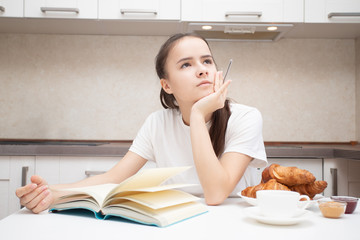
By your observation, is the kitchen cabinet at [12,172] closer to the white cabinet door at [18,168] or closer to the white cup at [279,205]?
the white cabinet door at [18,168]

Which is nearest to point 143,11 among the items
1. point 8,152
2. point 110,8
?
point 110,8

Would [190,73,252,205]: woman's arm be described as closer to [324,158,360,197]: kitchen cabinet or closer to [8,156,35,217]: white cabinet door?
[324,158,360,197]: kitchen cabinet

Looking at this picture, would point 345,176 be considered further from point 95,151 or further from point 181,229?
point 181,229

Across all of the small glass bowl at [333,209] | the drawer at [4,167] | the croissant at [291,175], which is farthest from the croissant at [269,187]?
the drawer at [4,167]

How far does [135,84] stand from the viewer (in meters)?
2.53

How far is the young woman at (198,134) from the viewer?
992 millimetres

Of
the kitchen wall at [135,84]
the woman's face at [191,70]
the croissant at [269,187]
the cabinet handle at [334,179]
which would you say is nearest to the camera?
the croissant at [269,187]

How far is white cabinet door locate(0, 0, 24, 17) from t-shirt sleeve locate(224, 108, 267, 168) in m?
1.59

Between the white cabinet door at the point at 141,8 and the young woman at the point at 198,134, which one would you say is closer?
the young woman at the point at 198,134

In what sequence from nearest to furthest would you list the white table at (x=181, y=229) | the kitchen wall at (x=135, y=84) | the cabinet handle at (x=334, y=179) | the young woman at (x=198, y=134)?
the white table at (x=181, y=229)
the young woman at (x=198, y=134)
the cabinet handle at (x=334, y=179)
the kitchen wall at (x=135, y=84)

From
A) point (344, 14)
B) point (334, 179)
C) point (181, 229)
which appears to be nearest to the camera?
point (181, 229)

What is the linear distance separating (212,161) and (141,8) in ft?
4.71

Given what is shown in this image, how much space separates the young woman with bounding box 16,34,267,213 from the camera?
0.99m

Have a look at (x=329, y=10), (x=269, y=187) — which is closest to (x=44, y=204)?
(x=269, y=187)
